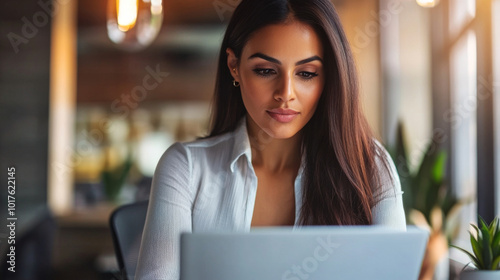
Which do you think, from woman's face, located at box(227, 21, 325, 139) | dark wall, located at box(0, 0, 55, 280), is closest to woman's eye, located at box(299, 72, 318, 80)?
woman's face, located at box(227, 21, 325, 139)

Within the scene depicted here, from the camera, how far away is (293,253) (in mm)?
879

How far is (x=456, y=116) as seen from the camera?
3.07 meters

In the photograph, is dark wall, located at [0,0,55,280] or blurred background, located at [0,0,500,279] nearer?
blurred background, located at [0,0,500,279]

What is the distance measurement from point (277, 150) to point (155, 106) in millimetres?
4745

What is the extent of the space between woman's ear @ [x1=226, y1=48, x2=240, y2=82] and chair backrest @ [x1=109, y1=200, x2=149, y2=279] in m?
0.50

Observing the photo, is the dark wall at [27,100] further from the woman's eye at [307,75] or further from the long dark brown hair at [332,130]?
the woman's eye at [307,75]

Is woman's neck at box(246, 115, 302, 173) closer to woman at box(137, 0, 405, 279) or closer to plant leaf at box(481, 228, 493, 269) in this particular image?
woman at box(137, 0, 405, 279)

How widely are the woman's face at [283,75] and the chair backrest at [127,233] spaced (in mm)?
517

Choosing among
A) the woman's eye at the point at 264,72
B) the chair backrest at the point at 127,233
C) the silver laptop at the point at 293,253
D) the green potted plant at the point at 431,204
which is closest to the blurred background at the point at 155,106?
the green potted plant at the point at 431,204

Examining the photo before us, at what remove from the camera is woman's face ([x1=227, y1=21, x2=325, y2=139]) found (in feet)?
4.66

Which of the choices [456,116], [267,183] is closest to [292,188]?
[267,183]

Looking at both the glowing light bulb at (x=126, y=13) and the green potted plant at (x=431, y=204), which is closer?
the green potted plant at (x=431, y=204)

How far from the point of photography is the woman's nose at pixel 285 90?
1.41 meters

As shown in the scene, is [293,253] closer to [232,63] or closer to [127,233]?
[232,63]
